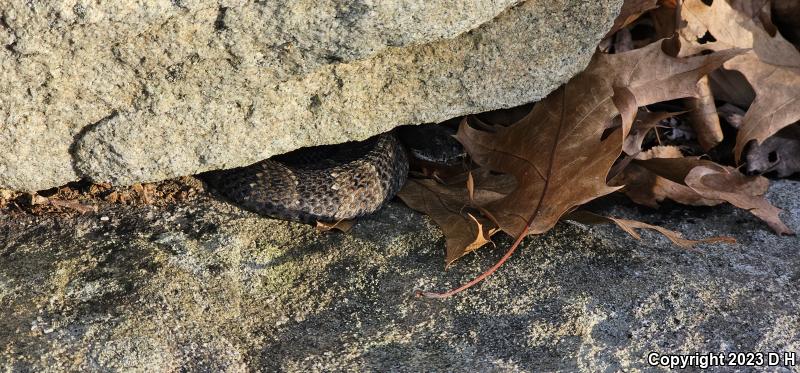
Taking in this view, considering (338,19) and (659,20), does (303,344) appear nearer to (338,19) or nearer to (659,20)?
(338,19)

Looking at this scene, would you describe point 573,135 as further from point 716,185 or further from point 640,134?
point 716,185

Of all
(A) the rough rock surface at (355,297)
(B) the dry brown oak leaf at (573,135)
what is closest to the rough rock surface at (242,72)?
(B) the dry brown oak leaf at (573,135)

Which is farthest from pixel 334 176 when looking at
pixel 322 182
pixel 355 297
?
pixel 355 297

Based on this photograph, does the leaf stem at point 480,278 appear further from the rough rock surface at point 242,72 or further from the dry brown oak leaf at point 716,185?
the dry brown oak leaf at point 716,185

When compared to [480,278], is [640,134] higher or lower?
higher

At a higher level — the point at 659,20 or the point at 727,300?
the point at 659,20

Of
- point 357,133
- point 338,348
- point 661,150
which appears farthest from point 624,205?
point 338,348
